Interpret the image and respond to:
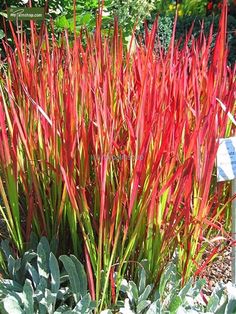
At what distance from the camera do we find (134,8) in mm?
4508

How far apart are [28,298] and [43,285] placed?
10 cm

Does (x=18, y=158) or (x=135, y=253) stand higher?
(x=18, y=158)

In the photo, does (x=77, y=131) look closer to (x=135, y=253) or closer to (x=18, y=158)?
(x=18, y=158)

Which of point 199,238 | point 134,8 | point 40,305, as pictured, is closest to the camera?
point 40,305

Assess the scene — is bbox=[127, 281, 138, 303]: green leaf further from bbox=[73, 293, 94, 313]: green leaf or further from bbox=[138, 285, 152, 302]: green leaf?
bbox=[73, 293, 94, 313]: green leaf

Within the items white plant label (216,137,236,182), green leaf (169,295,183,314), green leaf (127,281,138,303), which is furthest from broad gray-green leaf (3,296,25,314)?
white plant label (216,137,236,182)

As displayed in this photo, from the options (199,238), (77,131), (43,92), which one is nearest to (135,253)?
(199,238)

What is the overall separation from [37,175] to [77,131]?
0.27 m

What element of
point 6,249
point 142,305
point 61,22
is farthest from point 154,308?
point 61,22

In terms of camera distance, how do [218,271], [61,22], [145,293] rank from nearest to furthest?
[145,293]
[218,271]
[61,22]

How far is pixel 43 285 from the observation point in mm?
1555

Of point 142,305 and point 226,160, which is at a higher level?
point 226,160

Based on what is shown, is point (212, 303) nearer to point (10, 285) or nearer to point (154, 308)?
point (154, 308)

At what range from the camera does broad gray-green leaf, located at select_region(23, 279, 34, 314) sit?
1450mm
